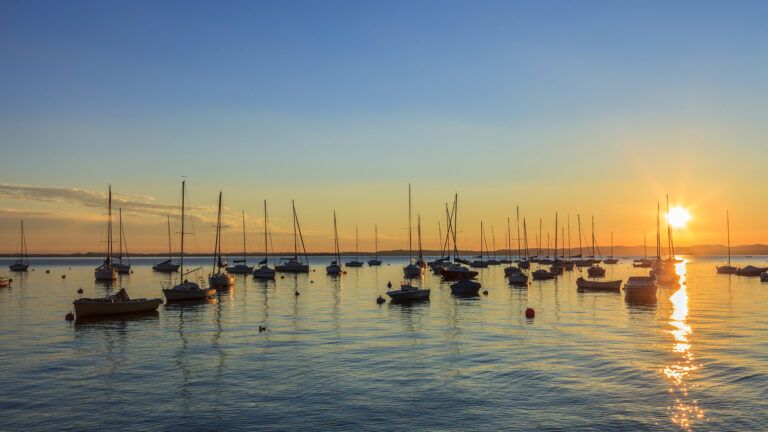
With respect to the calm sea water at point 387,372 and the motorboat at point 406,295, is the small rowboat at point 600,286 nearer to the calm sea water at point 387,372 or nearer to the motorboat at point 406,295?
the motorboat at point 406,295

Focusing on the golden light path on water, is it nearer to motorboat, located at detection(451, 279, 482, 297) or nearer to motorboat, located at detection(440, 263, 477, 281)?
motorboat, located at detection(451, 279, 482, 297)

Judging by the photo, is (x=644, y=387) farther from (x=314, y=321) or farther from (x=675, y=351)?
(x=314, y=321)

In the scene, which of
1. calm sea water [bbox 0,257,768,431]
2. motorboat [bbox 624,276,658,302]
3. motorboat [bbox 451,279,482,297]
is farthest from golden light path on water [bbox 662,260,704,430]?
motorboat [bbox 451,279,482,297]

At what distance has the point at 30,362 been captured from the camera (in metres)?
37.2

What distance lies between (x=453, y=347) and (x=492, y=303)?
35527mm

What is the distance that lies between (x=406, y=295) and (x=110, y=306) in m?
33.6

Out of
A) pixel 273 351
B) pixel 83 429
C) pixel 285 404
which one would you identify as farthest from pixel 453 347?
pixel 83 429

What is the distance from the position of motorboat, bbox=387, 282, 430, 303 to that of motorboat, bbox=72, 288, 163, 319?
2749 centimetres

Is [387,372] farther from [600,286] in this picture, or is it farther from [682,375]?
[600,286]

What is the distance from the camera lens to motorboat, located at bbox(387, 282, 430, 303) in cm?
7450

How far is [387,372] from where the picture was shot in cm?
3350

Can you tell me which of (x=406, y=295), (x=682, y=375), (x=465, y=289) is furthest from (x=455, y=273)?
(x=682, y=375)

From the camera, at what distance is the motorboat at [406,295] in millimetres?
74500

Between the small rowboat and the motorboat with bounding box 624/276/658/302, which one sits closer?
the motorboat with bounding box 624/276/658/302
